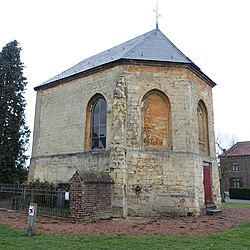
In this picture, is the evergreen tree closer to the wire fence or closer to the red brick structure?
the wire fence

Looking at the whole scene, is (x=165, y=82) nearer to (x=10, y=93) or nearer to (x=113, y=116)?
(x=113, y=116)

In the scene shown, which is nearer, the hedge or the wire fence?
the wire fence

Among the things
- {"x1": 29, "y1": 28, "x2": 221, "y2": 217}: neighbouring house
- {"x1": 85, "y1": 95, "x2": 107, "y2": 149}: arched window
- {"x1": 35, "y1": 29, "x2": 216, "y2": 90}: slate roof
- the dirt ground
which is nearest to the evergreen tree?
{"x1": 29, "y1": 28, "x2": 221, "y2": 217}: neighbouring house

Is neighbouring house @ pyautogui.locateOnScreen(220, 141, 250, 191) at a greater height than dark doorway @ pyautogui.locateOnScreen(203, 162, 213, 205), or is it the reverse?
neighbouring house @ pyautogui.locateOnScreen(220, 141, 250, 191)

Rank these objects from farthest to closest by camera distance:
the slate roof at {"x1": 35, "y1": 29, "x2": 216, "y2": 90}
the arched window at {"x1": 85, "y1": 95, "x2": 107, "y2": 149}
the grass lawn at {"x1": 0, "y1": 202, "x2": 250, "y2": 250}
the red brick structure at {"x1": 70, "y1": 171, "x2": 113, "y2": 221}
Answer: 1. the arched window at {"x1": 85, "y1": 95, "x2": 107, "y2": 149}
2. the slate roof at {"x1": 35, "y1": 29, "x2": 216, "y2": 90}
3. the red brick structure at {"x1": 70, "y1": 171, "x2": 113, "y2": 221}
4. the grass lawn at {"x1": 0, "y1": 202, "x2": 250, "y2": 250}

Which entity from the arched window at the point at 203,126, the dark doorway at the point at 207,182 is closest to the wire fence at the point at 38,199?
the dark doorway at the point at 207,182

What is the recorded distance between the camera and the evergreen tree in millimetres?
21328

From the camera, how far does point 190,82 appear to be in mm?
14266

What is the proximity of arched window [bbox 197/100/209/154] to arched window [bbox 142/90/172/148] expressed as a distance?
2808 mm

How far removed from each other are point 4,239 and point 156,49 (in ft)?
39.7

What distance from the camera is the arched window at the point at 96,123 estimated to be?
46.5ft

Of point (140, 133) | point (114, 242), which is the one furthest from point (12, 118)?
point (114, 242)

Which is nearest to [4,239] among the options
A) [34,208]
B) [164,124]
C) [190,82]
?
[34,208]

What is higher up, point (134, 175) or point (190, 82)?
point (190, 82)
